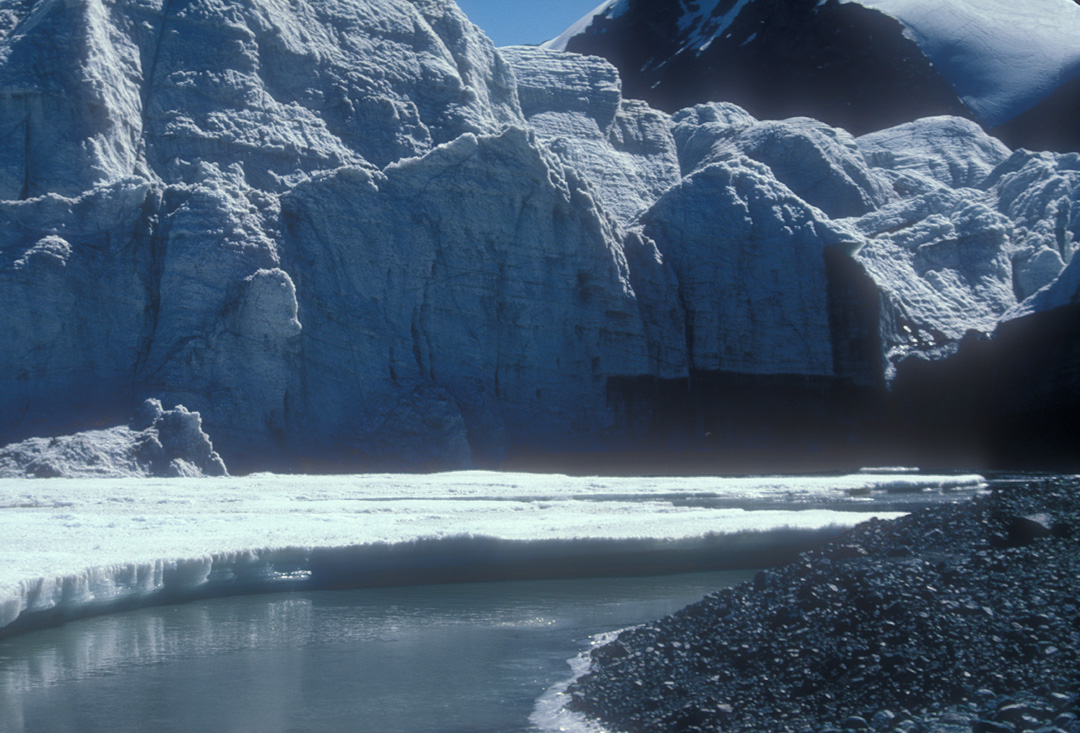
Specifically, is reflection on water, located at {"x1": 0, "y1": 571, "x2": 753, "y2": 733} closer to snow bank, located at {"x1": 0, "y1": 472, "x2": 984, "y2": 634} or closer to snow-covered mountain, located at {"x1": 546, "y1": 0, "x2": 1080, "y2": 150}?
snow bank, located at {"x1": 0, "y1": 472, "x2": 984, "y2": 634}

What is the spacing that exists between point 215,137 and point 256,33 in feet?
9.75

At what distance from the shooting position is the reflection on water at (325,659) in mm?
5680

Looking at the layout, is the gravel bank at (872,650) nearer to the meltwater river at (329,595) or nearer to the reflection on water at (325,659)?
the meltwater river at (329,595)

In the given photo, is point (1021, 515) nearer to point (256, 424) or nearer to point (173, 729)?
point (173, 729)

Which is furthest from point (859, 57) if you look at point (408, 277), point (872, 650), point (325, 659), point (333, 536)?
point (325, 659)

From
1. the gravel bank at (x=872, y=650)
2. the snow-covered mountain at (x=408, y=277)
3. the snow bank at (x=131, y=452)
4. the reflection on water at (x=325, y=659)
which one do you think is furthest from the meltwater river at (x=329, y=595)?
the snow-covered mountain at (x=408, y=277)

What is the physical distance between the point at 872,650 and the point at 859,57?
46.6 meters

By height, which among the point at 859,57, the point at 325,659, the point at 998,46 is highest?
the point at 859,57

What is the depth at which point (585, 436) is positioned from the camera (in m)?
19.8

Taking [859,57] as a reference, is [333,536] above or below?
below

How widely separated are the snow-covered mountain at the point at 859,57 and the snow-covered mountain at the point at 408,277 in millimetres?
18670

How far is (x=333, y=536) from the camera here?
9469mm

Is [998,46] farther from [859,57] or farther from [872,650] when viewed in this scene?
[872,650]

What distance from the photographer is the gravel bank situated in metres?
5.08
